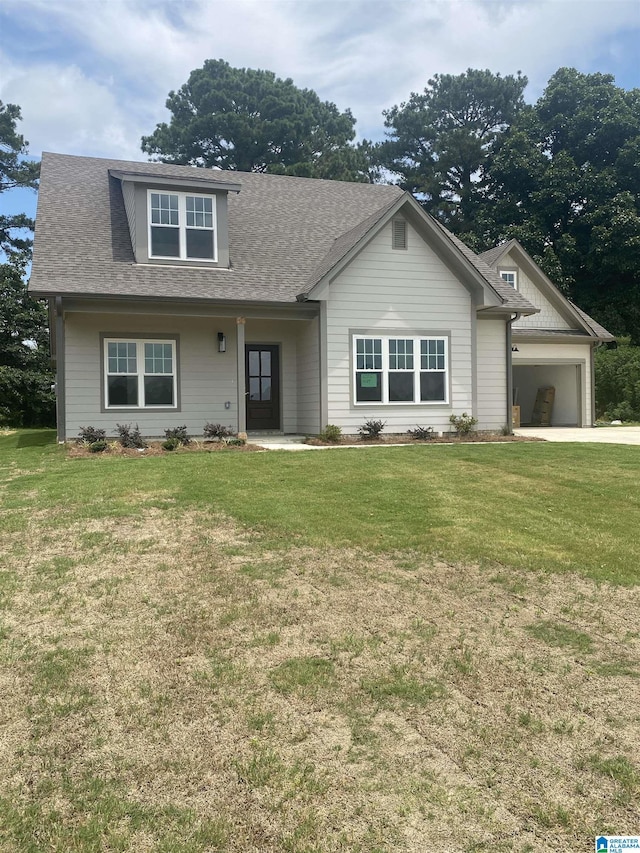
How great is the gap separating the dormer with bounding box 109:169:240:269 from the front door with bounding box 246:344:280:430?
2320mm

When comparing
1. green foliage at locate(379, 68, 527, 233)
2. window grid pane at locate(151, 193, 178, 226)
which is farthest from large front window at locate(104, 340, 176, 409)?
green foliage at locate(379, 68, 527, 233)

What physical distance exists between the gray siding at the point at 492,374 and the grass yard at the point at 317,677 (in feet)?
31.4

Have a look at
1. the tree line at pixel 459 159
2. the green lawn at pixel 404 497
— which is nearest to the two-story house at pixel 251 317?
the green lawn at pixel 404 497

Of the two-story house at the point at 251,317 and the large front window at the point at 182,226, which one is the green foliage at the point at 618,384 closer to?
the two-story house at the point at 251,317

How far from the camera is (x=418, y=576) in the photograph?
200 inches

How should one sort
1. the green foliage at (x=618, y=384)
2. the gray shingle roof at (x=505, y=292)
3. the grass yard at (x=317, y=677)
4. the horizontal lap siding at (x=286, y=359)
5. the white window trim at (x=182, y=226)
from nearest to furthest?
the grass yard at (x=317, y=677), the white window trim at (x=182, y=226), the horizontal lap siding at (x=286, y=359), the gray shingle roof at (x=505, y=292), the green foliage at (x=618, y=384)

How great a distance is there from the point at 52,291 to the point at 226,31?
618 cm

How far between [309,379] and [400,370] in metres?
2.18

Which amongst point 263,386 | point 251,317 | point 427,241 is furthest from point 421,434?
point 251,317

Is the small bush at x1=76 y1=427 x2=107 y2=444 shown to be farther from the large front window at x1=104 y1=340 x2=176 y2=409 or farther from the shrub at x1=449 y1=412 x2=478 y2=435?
the shrub at x1=449 y1=412 x2=478 y2=435

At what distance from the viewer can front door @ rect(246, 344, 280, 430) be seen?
16094mm

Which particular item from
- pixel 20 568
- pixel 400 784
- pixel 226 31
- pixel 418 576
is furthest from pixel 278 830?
pixel 226 31

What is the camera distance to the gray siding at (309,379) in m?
14.9

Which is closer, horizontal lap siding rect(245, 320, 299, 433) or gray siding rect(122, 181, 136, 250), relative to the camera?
gray siding rect(122, 181, 136, 250)
